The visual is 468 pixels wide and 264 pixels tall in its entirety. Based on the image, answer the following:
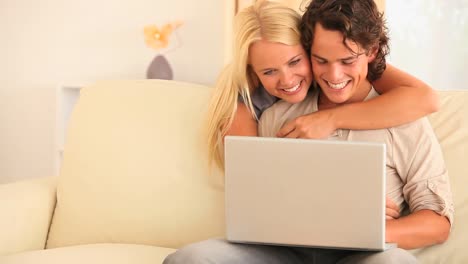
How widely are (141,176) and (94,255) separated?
10.7 inches

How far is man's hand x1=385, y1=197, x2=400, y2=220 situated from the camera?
74.7 inches

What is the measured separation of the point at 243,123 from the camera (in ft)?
6.70

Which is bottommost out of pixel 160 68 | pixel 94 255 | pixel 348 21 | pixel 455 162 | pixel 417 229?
pixel 94 255

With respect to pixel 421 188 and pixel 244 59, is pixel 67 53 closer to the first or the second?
pixel 244 59

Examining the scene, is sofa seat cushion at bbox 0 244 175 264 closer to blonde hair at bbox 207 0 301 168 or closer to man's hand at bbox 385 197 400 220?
blonde hair at bbox 207 0 301 168

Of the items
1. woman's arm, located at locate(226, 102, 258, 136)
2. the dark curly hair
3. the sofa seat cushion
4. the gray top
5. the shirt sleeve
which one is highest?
the dark curly hair

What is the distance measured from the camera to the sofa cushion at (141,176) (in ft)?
7.22

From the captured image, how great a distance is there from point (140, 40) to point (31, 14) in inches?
22.5

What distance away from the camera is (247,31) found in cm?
197

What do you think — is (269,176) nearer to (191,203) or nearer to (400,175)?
(400,175)

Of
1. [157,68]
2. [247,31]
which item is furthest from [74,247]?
[157,68]

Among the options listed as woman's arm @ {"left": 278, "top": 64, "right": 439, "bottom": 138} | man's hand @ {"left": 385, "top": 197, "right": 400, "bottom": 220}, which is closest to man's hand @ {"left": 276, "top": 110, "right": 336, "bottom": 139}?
woman's arm @ {"left": 278, "top": 64, "right": 439, "bottom": 138}

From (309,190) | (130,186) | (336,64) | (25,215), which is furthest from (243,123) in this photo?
(25,215)

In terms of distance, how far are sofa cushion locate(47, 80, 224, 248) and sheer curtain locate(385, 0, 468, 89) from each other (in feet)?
4.27
